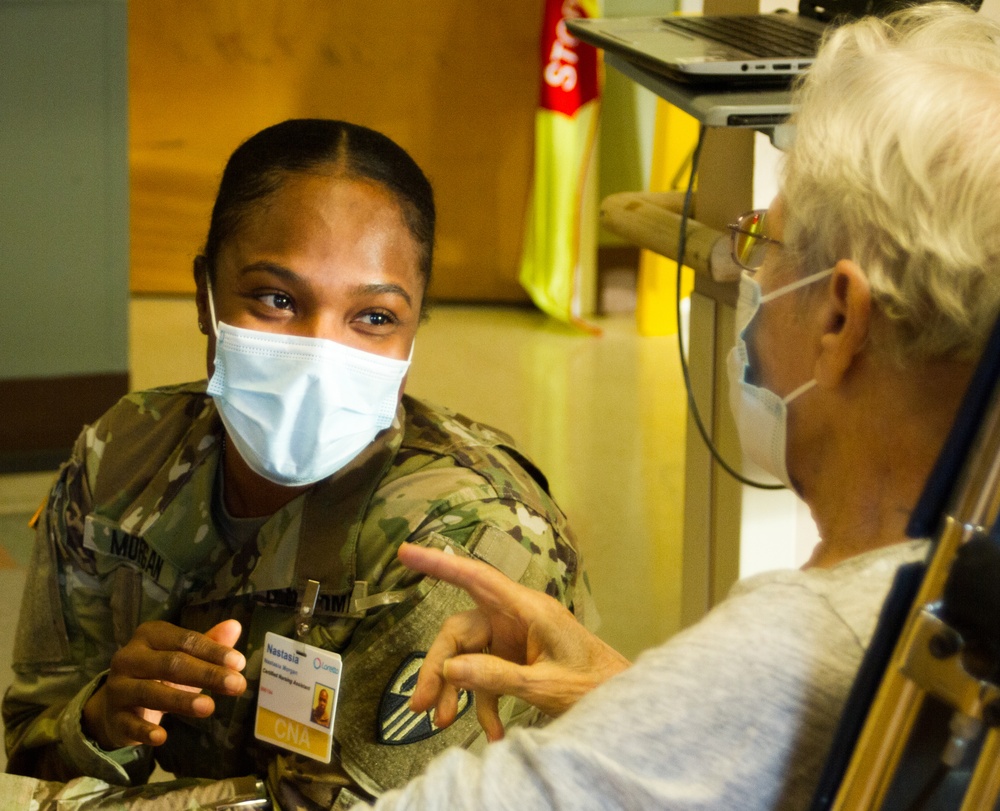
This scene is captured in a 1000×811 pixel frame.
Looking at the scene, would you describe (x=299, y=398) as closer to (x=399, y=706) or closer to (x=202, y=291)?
(x=202, y=291)

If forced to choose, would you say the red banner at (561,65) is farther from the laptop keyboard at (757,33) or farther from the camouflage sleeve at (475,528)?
the camouflage sleeve at (475,528)

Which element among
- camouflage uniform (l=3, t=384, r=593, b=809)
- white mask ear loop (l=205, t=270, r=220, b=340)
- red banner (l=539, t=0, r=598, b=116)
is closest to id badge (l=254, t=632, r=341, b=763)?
camouflage uniform (l=3, t=384, r=593, b=809)

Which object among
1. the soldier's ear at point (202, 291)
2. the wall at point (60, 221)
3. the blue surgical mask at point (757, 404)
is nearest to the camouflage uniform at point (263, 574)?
the soldier's ear at point (202, 291)

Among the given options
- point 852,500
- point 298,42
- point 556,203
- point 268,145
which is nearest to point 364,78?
point 298,42

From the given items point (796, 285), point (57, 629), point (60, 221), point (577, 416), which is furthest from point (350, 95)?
point (796, 285)

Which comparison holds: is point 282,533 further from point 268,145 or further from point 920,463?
point 920,463

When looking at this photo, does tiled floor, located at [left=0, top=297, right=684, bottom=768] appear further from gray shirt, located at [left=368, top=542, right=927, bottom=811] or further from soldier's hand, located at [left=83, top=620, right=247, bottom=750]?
gray shirt, located at [left=368, top=542, right=927, bottom=811]

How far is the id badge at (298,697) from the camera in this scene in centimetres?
131

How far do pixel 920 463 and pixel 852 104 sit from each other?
267 mm

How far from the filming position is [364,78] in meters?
4.96

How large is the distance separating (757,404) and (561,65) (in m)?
3.83

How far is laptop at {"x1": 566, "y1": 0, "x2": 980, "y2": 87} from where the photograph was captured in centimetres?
158

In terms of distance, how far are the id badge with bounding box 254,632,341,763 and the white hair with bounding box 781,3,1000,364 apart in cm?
67

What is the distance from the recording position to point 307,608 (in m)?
1.39
